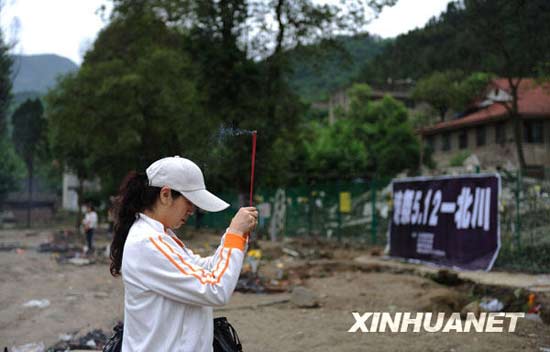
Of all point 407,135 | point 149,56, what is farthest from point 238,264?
point 407,135

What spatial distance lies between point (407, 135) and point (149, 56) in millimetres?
26732

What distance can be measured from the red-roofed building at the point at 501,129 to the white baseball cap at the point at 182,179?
26.0 meters

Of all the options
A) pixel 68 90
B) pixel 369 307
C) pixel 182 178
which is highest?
pixel 68 90

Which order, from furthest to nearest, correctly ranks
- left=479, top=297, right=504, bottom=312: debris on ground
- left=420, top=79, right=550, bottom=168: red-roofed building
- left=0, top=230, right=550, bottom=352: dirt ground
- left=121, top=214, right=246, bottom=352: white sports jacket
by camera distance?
left=420, top=79, right=550, bottom=168: red-roofed building < left=479, top=297, right=504, bottom=312: debris on ground < left=0, top=230, right=550, bottom=352: dirt ground < left=121, top=214, right=246, bottom=352: white sports jacket

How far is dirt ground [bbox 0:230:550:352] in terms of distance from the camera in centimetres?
Result: 651

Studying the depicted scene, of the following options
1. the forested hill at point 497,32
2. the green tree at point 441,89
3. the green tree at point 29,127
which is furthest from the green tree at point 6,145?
the green tree at point 441,89

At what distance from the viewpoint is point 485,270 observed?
1095 cm

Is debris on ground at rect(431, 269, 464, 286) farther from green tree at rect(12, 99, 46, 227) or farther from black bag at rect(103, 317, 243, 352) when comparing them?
green tree at rect(12, 99, 46, 227)

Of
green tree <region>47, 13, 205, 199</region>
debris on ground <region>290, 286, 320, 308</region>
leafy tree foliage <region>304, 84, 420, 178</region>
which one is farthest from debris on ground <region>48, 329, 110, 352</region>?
leafy tree foliage <region>304, 84, 420, 178</region>

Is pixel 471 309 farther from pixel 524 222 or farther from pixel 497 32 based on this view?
pixel 497 32

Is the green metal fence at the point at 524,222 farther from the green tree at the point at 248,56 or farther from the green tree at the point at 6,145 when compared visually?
the green tree at the point at 6,145

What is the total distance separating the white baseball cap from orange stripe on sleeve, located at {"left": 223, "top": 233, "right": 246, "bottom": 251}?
7.5 inches

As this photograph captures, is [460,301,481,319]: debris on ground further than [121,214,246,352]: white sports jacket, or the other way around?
[460,301,481,319]: debris on ground

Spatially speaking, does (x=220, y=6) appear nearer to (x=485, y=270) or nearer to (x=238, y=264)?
(x=485, y=270)
